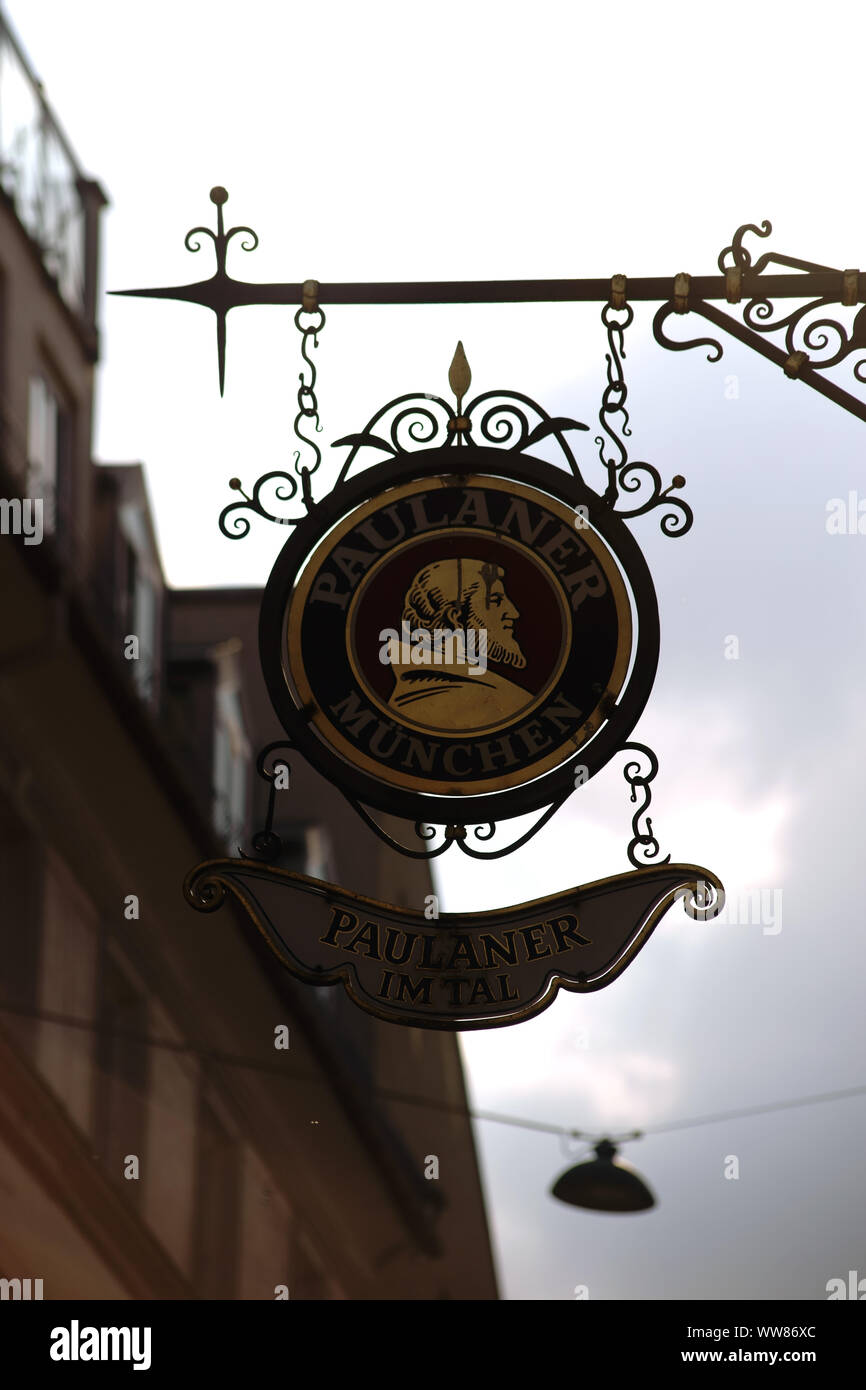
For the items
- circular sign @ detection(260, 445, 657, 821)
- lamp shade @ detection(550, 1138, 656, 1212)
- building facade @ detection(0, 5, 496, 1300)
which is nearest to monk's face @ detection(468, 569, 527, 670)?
circular sign @ detection(260, 445, 657, 821)

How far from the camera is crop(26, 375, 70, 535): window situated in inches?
529

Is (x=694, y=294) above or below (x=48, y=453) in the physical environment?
below

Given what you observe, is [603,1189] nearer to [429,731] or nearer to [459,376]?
[429,731]

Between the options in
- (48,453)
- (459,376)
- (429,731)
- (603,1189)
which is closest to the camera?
(429,731)

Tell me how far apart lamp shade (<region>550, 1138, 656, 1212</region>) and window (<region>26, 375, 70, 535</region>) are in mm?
4976

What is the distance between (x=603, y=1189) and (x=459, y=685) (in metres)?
7.36

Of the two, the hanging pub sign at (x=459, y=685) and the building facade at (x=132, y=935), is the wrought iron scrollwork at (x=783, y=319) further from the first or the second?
the building facade at (x=132, y=935)

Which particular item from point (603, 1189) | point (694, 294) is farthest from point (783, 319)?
point (603, 1189)

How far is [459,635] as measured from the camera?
21.9ft

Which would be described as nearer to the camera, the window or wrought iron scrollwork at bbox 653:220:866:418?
A: wrought iron scrollwork at bbox 653:220:866:418

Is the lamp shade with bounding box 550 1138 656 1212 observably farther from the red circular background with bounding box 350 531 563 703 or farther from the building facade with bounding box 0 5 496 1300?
the red circular background with bounding box 350 531 563 703

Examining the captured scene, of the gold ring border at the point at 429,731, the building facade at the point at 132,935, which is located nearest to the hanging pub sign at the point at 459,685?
the gold ring border at the point at 429,731

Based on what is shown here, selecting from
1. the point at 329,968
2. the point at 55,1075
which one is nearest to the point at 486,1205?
the point at 55,1075

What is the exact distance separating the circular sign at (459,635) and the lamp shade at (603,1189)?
7.17 meters
